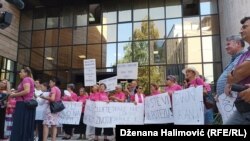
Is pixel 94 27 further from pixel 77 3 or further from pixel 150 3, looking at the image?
pixel 150 3

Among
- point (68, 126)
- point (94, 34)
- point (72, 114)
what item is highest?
point (94, 34)

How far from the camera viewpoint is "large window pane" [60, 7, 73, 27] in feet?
62.3

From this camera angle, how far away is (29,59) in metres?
19.0

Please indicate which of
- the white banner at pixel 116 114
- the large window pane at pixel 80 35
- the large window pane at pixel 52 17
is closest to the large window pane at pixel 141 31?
the large window pane at pixel 80 35

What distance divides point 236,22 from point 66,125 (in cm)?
876

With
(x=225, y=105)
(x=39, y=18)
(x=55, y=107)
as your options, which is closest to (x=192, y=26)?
(x=39, y=18)

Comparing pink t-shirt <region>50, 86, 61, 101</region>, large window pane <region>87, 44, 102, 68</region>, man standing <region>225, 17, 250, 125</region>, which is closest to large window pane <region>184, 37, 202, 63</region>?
large window pane <region>87, 44, 102, 68</region>

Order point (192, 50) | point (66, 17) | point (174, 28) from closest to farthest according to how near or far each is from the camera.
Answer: point (192, 50), point (174, 28), point (66, 17)

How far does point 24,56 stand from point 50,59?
5.99ft

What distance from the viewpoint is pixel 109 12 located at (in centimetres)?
1856

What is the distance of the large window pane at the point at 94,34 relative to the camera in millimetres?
18250

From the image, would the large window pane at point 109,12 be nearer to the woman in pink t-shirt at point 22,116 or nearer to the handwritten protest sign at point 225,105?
the woman in pink t-shirt at point 22,116

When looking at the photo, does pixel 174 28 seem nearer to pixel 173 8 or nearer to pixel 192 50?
pixel 173 8

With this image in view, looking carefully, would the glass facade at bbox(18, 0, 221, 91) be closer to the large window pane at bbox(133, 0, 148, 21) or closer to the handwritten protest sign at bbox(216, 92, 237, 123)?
the large window pane at bbox(133, 0, 148, 21)
